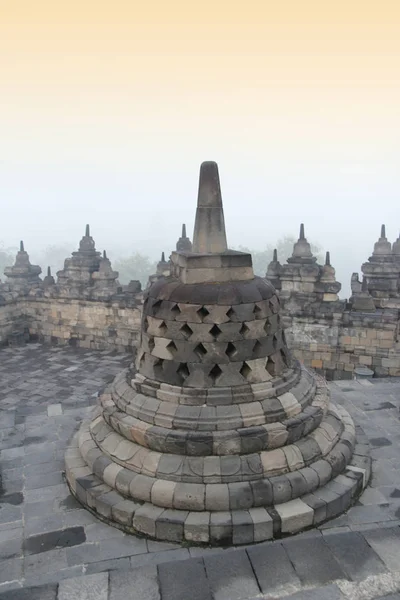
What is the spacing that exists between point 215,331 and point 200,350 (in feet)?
0.95

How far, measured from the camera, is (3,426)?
7.46m

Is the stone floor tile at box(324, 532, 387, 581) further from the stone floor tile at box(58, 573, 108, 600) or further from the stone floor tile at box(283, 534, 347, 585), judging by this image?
the stone floor tile at box(58, 573, 108, 600)

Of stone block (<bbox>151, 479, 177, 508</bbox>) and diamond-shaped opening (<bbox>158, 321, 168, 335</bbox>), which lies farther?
diamond-shaped opening (<bbox>158, 321, 168, 335</bbox>)

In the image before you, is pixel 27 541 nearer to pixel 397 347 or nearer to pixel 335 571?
pixel 335 571

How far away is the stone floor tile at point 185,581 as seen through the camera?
3686 millimetres

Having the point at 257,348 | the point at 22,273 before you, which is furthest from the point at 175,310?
the point at 22,273

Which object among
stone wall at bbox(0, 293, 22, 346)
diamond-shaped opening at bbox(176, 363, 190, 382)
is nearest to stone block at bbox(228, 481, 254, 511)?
diamond-shaped opening at bbox(176, 363, 190, 382)

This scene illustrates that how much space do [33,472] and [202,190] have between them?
14.1ft

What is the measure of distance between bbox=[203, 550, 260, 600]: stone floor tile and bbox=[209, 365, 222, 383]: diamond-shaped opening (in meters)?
1.77

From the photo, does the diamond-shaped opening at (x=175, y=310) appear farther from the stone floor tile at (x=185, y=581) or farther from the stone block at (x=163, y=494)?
the stone floor tile at (x=185, y=581)

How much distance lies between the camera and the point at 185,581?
384cm

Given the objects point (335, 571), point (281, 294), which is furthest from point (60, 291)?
point (335, 571)

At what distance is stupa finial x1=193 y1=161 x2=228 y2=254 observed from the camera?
539 cm

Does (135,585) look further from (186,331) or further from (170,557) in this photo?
(186,331)
